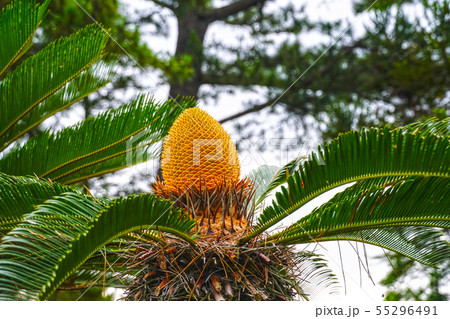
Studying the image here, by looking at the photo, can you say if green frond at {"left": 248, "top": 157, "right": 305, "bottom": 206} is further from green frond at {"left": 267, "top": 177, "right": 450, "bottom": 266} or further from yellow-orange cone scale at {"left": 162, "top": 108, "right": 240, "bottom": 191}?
green frond at {"left": 267, "top": 177, "right": 450, "bottom": 266}

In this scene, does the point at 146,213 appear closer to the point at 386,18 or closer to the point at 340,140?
the point at 340,140

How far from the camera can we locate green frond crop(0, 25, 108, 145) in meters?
3.89

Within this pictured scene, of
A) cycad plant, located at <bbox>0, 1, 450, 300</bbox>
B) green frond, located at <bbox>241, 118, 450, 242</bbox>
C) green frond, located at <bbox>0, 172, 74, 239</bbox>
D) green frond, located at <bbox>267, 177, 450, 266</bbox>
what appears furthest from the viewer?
green frond, located at <bbox>0, 172, 74, 239</bbox>

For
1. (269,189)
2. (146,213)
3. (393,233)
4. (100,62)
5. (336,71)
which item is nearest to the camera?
(146,213)

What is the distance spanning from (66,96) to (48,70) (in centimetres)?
45

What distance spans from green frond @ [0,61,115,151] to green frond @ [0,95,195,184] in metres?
0.34

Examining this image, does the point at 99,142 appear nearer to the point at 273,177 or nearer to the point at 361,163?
the point at 273,177

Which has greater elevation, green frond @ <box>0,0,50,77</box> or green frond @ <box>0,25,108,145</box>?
green frond @ <box>0,0,50,77</box>

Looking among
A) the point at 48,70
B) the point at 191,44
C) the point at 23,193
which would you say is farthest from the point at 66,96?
the point at 191,44

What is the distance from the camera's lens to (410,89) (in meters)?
8.26

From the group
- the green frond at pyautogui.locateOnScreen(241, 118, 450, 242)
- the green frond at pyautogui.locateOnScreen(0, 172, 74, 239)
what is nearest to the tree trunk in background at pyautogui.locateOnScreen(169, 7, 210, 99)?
the green frond at pyautogui.locateOnScreen(0, 172, 74, 239)

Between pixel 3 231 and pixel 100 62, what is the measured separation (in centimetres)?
185

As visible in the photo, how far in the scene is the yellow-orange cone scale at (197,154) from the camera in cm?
269

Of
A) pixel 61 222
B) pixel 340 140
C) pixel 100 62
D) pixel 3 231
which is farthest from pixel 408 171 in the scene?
pixel 100 62
